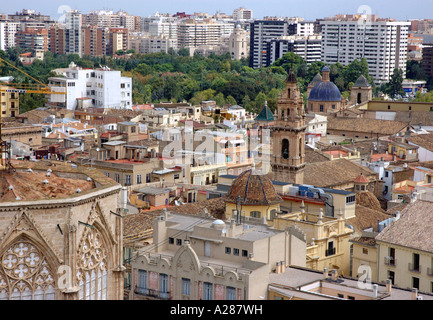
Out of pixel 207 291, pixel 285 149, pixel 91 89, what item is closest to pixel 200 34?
pixel 91 89

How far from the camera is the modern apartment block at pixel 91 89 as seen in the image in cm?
3834

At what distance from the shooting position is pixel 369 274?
46.2 feet

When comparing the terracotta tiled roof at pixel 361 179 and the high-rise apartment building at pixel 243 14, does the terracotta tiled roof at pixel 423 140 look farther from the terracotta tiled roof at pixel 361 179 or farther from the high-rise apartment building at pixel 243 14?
the high-rise apartment building at pixel 243 14

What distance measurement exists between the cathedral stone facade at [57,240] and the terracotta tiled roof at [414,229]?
623 centimetres

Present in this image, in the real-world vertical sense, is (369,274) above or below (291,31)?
below

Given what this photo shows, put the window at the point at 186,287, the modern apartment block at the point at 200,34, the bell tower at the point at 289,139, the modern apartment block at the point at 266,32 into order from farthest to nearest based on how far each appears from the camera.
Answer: the modern apartment block at the point at 200,34 < the modern apartment block at the point at 266,32 < the bell tower at the point at 289,139 < the window at the point at 186,287

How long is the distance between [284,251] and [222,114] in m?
23.4

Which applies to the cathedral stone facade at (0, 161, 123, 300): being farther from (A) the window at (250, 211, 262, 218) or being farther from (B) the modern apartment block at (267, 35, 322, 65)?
(B) the modern apartment block at (267, 35, 322, 65)

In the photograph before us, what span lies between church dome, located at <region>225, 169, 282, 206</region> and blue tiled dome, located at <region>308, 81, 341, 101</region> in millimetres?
23151

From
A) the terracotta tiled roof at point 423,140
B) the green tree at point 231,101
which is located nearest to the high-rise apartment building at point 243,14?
the green tree at point 231,101

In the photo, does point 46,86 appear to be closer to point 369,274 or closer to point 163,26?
point 369,274

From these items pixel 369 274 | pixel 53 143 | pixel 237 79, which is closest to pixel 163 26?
pixel 237 79

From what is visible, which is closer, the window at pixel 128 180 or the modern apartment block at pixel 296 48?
the window at pixel 128 180

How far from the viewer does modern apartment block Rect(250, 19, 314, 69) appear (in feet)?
240
